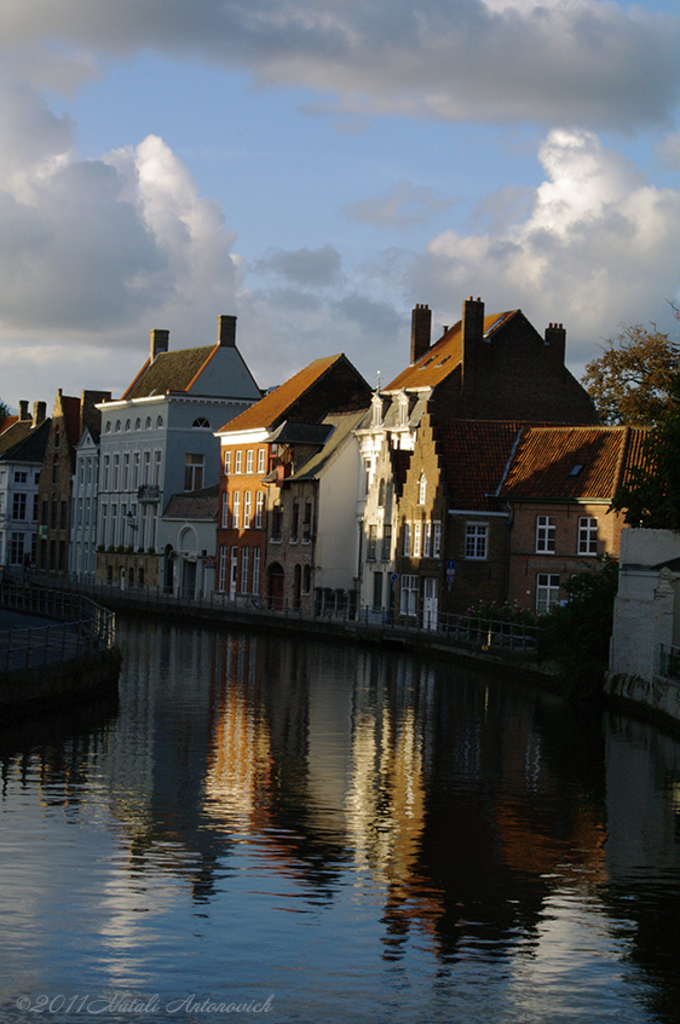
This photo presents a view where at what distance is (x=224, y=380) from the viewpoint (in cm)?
10125

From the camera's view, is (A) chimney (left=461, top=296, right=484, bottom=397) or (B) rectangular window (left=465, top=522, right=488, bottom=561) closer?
(B) rectangular window (left=465, top=522, right=488, bottom=561)

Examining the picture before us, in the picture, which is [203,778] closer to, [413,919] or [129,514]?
[413,919]

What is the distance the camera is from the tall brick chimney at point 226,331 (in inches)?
4008

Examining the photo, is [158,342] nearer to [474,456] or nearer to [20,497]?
[20,497]

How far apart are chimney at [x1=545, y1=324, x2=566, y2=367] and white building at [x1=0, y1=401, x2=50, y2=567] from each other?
62.4m

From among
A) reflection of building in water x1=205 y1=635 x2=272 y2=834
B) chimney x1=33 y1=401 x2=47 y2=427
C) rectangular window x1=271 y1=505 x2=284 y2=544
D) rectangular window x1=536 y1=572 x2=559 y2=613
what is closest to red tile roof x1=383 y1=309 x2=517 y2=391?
rectangular window x1=271 y1=505 x2=284 y2=544

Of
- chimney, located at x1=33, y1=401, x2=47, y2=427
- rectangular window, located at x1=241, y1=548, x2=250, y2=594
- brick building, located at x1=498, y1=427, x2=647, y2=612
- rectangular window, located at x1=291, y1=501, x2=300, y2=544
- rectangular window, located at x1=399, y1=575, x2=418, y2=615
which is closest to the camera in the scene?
brick building, located at x1=498, y1=427, x2=647, y2=612

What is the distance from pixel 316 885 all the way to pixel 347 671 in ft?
105

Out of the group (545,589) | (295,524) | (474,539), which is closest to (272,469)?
(295,524)

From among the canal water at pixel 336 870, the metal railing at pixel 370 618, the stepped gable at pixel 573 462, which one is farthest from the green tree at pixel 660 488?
the stepped gable at pixel 573 462

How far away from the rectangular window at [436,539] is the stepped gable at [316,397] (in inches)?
801

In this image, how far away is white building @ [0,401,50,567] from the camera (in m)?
126

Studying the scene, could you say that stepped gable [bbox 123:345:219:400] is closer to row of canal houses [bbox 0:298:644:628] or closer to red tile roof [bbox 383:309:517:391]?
row of canal houses [bbox 0:298:644:628]

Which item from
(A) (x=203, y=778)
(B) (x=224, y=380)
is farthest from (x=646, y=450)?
(B) (x=224, y=380)
